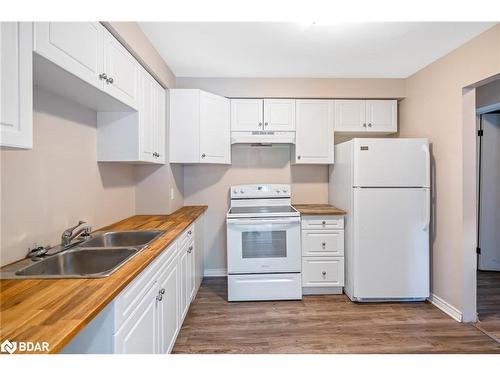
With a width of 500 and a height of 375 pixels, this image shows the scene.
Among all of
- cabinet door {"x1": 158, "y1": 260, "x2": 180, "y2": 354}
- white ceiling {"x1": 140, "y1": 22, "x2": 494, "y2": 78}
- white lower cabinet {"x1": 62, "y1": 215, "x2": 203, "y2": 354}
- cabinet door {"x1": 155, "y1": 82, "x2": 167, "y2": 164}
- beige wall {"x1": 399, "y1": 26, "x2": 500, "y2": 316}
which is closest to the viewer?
white lower cabinet {"x1": 62, "y1": 215, "x2": 203, "y2": 354}

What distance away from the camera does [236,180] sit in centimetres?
328

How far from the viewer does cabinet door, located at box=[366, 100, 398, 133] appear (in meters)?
3.05

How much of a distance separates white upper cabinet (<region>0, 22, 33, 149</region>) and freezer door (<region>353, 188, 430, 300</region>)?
2.47m

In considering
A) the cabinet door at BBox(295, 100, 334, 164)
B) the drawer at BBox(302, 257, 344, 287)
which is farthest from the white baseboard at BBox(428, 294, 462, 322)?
the cabinet door at BBox(295, 100, 334, 164)

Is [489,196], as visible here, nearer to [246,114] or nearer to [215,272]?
[246,114]

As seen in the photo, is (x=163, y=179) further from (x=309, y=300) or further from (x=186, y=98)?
(x=309, y=300)

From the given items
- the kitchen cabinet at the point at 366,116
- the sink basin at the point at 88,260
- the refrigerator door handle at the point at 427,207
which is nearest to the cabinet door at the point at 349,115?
the kitchen cabinet at the point at 366,116

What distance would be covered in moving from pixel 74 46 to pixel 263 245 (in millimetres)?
2157

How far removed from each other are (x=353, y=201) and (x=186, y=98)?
2036mm

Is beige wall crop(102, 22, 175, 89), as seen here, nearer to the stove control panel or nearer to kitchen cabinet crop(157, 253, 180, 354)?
the stove control panel

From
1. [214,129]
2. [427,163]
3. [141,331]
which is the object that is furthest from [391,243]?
[141,331]

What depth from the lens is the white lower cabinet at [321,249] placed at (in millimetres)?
2693
